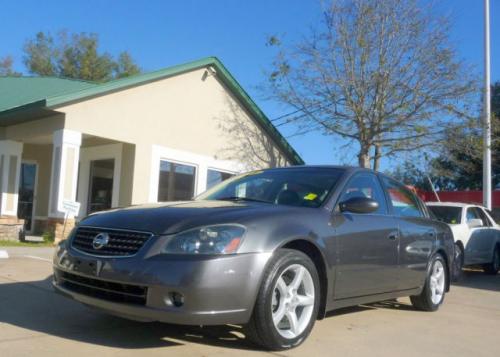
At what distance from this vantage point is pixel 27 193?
1617cm

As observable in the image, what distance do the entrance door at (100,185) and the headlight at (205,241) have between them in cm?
1191

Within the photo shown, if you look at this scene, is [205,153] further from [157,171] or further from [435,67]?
[435,67]

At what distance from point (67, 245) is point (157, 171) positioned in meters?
10.0

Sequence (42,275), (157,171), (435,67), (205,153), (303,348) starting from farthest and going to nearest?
1. (435,67)
2. (205,153)
3. (157,171)
4. (42,275)
5. (303,348)

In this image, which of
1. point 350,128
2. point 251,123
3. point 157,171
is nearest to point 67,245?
point 157,171

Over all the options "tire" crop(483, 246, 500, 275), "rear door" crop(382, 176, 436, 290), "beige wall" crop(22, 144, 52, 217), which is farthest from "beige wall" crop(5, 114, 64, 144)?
"tire" crop(483, 246, 500, 275)

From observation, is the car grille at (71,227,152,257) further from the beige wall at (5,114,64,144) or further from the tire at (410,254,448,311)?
the beige wall at (5,114,64,144)

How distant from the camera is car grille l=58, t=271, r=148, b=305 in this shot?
3793 millimetres

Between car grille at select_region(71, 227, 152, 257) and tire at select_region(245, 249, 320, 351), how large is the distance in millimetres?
935

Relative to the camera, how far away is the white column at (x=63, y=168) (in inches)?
485

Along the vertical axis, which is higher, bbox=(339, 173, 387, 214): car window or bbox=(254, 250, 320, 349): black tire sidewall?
bbox=(339, 173, 387, 214): car window

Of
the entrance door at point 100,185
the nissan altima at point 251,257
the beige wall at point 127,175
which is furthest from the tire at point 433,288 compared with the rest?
the entrance door at point 100,185

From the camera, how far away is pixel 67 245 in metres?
4.46

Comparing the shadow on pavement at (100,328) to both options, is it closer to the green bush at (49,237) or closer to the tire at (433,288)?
the tire at (433,288)
